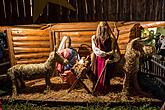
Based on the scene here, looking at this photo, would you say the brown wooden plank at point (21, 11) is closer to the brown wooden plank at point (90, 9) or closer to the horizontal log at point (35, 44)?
the brown wooden plank at point (90, 9)

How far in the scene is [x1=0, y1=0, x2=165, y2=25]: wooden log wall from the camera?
3582 mm

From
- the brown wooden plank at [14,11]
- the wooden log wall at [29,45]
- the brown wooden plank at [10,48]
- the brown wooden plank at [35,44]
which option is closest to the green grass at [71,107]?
the brown wooden plank at [10,48]

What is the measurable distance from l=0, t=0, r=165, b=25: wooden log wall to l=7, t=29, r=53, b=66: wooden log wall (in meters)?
7.38

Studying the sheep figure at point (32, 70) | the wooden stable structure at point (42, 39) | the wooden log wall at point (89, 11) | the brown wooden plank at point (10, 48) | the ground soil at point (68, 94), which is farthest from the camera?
the wooden stable structure at point (42, 39)

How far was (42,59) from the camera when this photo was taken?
1138 cm

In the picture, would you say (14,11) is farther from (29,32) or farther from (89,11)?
(29,32)

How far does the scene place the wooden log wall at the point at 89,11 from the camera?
11.8 feet

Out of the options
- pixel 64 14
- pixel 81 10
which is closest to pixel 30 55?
pixel 64 14

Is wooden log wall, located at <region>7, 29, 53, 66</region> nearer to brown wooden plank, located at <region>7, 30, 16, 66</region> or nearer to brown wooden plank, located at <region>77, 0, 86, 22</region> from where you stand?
brown wooden plank, located at <region>7, 30, 16, 66</region>

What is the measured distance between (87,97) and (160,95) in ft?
7.48

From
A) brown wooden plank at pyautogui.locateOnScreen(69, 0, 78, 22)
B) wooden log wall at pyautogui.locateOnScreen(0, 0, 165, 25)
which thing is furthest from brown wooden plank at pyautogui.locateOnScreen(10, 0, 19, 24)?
brown wooden plank at pyautogui.locateOnScreen(69, 0, 78, 22)

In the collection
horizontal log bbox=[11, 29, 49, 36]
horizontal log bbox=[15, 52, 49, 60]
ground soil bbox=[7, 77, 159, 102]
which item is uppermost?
horizontal log bbox=[11, 29, 49, 36]

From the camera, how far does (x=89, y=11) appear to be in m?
3.72

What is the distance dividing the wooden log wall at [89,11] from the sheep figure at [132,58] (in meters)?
4.60
